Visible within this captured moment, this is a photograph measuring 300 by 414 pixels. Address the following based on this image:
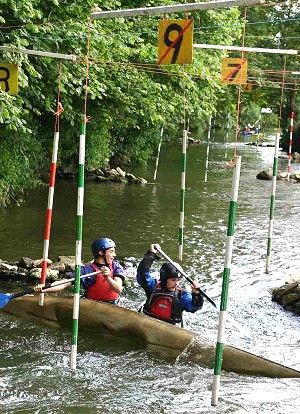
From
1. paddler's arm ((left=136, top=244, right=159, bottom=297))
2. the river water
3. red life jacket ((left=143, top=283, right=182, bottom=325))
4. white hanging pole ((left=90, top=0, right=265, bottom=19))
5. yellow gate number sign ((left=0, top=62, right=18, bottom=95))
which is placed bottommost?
the river water

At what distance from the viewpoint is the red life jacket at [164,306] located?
26.9ft

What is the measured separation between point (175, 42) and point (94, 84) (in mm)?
6394

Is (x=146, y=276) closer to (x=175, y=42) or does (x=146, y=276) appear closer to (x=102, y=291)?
(x=102, y=291)

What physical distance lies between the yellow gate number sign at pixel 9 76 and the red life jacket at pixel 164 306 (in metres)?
3.66

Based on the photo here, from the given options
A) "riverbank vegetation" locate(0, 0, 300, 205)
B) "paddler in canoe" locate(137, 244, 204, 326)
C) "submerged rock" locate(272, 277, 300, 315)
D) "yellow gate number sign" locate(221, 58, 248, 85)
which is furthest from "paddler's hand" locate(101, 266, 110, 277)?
"yellow gate number sign" locate(221, 58, 248, 85)

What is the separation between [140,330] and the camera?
7.99 meters

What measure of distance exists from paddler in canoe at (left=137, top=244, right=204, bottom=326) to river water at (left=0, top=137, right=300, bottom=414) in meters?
0.44

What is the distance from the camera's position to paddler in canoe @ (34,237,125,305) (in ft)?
27.4

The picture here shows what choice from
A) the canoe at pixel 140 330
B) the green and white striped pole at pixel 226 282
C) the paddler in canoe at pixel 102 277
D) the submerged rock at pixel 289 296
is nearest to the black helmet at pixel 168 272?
the canoe at pixel 140 330

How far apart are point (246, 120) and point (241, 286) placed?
174ft

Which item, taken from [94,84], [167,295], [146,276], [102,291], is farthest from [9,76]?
[94,84]

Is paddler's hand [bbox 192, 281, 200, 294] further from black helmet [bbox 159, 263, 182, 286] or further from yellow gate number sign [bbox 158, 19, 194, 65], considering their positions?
yellow gate number sign [bbox 158, 19, 194, 65]

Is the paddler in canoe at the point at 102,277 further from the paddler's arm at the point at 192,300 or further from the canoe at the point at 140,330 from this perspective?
the paddler's arm at the point at 192,300

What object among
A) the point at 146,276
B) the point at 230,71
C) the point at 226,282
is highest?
the point at 230,71
